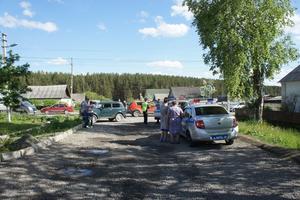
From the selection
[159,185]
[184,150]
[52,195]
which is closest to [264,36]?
[184,150]

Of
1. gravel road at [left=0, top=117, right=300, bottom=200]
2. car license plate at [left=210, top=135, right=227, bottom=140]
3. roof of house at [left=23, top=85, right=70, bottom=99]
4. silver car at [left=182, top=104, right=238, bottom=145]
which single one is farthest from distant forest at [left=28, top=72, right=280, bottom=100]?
gravel road at [left=0, top=117, right=300, bottom=200]

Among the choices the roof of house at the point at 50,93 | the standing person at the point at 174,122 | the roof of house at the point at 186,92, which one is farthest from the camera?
the roof of house at the point at 186,92

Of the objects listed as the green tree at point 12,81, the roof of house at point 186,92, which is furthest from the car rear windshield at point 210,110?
A: the roof of house at point 186,92

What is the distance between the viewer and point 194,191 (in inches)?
323

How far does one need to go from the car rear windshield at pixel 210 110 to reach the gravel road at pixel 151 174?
1481mm

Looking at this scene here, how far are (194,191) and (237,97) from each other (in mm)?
17097

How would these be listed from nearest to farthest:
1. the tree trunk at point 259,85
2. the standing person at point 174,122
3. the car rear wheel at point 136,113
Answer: the standing person at point 174,122
the tree trunk at point 259,85
the car rear wheel at point 136,113

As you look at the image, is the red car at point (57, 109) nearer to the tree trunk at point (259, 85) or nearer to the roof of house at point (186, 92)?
the tree trunk at point (259, 85)

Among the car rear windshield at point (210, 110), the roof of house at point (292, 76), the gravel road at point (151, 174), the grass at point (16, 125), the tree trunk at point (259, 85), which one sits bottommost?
the gravel road at point (151, 174)

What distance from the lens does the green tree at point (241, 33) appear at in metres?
22.5

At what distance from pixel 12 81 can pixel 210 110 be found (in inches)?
273

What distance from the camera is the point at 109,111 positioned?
3325cm

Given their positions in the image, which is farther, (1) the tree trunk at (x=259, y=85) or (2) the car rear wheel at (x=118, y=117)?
(2) the car rear wheel at (x=118, y=117)

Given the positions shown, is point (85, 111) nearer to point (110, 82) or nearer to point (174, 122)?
point (174, 122)
